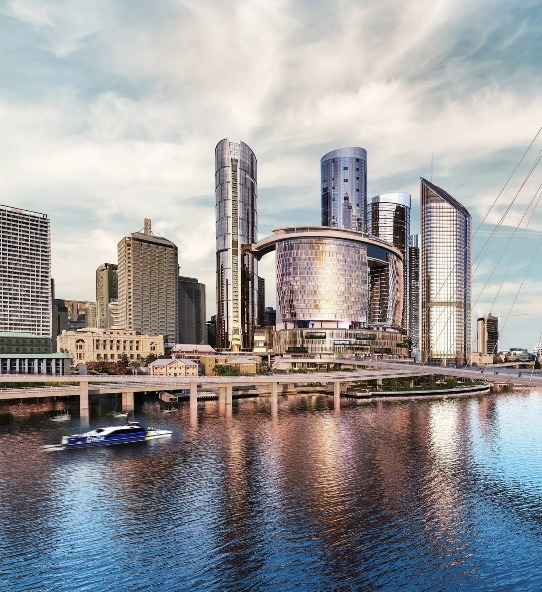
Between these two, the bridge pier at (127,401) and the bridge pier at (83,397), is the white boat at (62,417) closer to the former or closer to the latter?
the bridge pier at (83,397)

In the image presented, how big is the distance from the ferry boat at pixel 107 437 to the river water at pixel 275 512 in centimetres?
284

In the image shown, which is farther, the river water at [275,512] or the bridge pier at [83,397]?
the bridge pier at [83,397]

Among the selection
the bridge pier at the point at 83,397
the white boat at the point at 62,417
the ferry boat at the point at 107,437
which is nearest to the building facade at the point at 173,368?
the bridge pier at the point at 83,397

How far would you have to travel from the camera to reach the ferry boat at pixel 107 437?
275 ft

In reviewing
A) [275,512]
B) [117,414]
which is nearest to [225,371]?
[117,414]

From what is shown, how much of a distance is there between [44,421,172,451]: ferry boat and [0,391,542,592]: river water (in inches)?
112

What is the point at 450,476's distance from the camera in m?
65.8

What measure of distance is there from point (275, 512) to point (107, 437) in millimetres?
43633

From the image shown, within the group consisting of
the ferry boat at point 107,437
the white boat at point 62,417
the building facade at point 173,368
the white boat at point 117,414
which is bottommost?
the white boat at point 117,414

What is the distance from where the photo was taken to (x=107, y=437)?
86250mm

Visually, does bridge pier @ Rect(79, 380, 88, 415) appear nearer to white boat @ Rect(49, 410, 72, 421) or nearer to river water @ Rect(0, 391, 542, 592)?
white boat @ Rect(49, 410, 72, 421)

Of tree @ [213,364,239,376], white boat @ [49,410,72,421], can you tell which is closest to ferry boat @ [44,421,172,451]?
white boat @ [49,410,72,421]

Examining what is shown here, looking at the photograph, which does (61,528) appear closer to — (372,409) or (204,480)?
(204,480)

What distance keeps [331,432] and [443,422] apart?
95.6 feet
